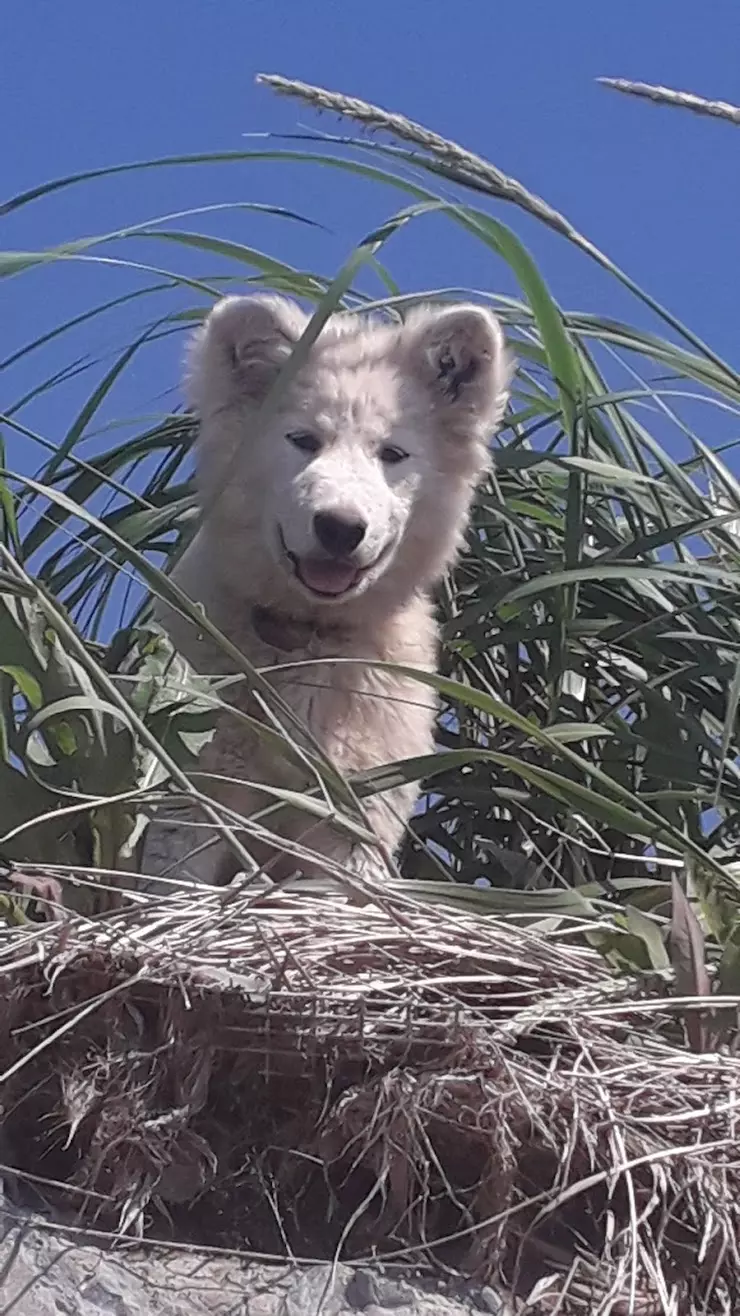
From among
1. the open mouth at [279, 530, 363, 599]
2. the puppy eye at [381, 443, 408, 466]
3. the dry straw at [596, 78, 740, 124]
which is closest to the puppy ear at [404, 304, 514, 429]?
the puppy eye at [381, 443, 408, 466]

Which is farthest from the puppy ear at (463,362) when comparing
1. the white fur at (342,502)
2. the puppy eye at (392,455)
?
the puppy eye at (392,455)

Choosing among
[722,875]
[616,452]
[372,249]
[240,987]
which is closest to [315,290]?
[616,452]

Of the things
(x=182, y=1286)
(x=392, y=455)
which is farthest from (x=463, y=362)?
(x=182, y=1286)

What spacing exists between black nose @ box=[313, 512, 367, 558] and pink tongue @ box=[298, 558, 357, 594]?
0.10 ft

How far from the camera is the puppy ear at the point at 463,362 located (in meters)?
2.85

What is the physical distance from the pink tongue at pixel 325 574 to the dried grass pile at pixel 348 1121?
1280 mm

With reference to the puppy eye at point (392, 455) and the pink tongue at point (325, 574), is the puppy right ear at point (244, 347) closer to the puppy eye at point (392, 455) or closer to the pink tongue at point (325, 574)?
the puppy eye at point (392, 455)

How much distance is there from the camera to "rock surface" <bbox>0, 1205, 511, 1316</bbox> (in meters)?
1.07

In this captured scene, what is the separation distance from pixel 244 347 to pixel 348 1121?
1831 millimetres

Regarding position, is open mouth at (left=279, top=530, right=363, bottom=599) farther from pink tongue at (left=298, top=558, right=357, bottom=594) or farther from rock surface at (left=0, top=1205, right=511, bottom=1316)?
rock surface at (left=0, top=1205, right=511, bottom=1316)

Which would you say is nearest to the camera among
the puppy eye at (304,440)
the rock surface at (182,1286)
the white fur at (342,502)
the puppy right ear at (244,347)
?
the rock surface at (182,1286)

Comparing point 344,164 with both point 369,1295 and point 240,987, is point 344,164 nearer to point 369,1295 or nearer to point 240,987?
point 240,987

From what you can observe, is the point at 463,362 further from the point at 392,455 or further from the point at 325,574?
the point at 325,574

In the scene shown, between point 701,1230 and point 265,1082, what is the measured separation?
1.12 feet
